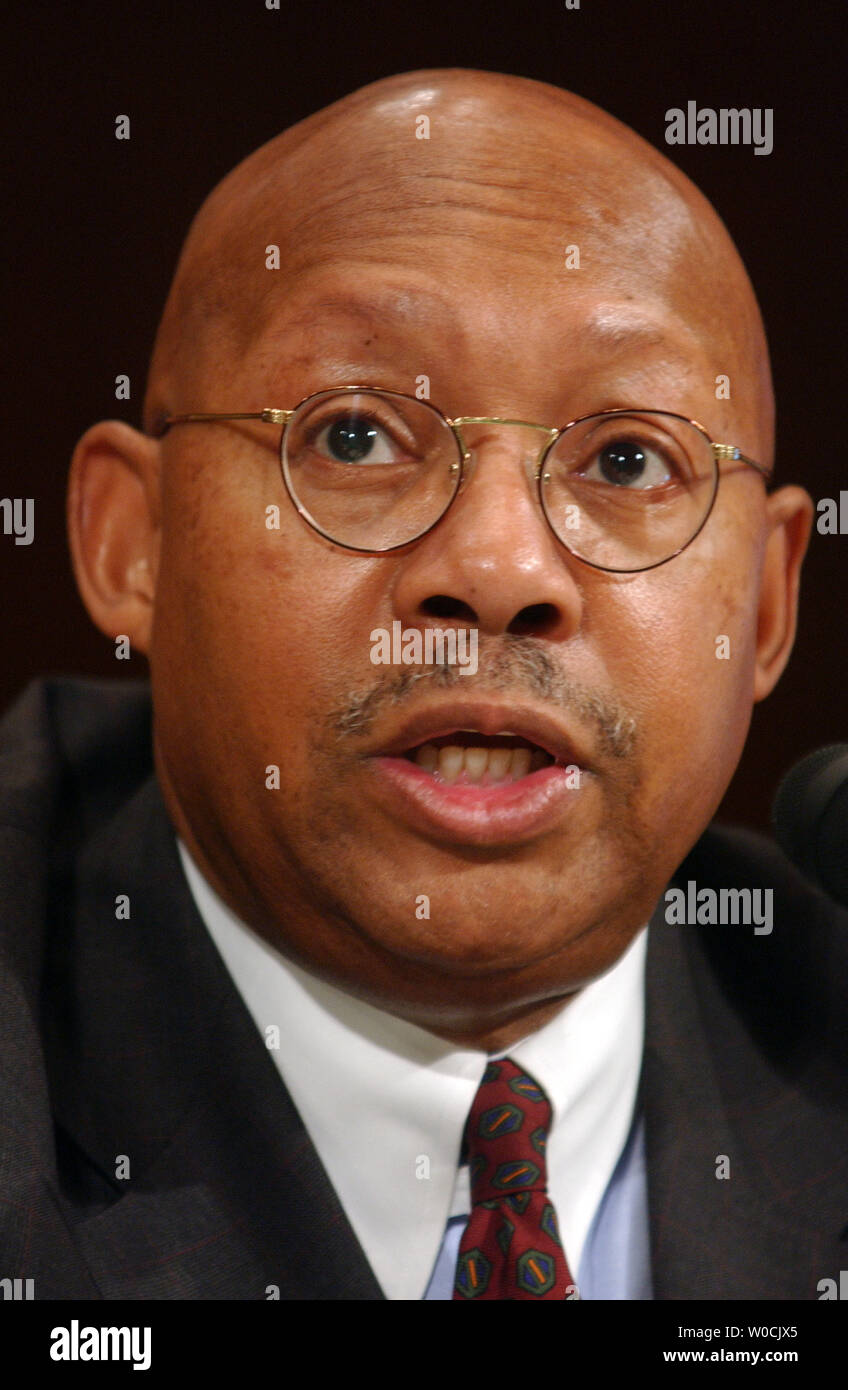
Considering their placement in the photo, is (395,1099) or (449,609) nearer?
(449,609)

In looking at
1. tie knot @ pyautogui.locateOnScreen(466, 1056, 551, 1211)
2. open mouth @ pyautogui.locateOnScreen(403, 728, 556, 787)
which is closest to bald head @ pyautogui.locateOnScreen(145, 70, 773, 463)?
open mouth @ pyautogui.locateOnScreen(403, 728, 556, 787)

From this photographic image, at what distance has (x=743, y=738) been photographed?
145 cm

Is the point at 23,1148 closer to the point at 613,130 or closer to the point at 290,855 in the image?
the point at 290,855

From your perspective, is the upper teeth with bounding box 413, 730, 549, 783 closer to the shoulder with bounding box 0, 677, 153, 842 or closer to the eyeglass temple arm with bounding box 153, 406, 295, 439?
the eyeglass temple arm with bounding box 153, 406, 295, 439

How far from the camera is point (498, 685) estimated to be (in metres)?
1.24

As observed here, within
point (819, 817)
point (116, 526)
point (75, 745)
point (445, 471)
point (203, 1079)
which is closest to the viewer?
point (819, 817)

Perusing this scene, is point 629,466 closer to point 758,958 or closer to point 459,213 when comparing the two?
point 459,213

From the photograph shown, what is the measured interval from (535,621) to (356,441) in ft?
0.69

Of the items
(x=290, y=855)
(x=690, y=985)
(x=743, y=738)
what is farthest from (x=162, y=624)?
(x=690, y=985)

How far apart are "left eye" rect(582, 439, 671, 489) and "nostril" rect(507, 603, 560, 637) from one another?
0.43ft

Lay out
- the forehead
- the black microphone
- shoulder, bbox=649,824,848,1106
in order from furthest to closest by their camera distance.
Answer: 1. shoulder, bbox=649,824,848,1106
2. the forehead
3. the black microphone

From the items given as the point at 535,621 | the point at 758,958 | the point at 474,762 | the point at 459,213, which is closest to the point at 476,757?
the point at 474,762

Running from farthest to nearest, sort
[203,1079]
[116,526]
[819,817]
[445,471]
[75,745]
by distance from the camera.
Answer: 1. [75,745]
2. [116,526]
3. [203,1079]
4. [445,471]
5. [819,817]

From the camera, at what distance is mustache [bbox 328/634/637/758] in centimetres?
125
